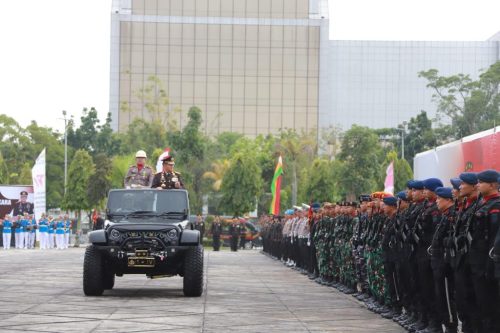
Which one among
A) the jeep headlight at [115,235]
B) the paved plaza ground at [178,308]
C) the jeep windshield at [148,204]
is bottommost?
the paved plaza ground at [178,308]

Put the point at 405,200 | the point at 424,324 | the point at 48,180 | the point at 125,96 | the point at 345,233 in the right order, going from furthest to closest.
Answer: the point at 125,96 → the point at 48,180 → the point at 345,233 → the point at 405,200 → the point at 424,324

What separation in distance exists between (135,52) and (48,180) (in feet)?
106

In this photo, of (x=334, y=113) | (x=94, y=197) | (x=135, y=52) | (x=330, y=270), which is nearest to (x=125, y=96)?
(x=135, y=52)

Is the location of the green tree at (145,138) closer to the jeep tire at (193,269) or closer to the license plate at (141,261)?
the jeep tire at (193,269)

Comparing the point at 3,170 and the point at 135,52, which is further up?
the point at 135,52

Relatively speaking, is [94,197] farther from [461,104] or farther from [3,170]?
[461,104]

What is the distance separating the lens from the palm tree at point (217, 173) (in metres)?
85.6

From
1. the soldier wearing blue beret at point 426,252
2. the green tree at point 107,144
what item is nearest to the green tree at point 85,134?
the green tree at point 107,144

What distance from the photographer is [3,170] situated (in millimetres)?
95688

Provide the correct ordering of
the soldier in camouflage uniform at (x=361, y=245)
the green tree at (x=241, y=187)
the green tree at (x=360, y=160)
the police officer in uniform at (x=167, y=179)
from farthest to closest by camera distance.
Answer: the green tree at (x=241, y=187) < the green tree at (x=360, y=160) < the police officer in uniform at (x=167, y=179) < the soldier in camouflage uniform at (x=361, y=245)

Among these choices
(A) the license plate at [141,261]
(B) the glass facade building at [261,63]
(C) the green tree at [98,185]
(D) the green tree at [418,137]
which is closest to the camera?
(A) the license plate at [141,261]

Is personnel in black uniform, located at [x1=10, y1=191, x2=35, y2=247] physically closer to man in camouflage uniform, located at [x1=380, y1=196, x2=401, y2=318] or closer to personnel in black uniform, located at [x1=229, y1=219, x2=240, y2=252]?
personnel in black uniform, located at [x1=229, y1=219, x2=240, y2=252]

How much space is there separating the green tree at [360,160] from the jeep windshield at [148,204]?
46918 millimetres

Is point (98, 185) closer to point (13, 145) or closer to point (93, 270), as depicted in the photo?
point (13, 145)
